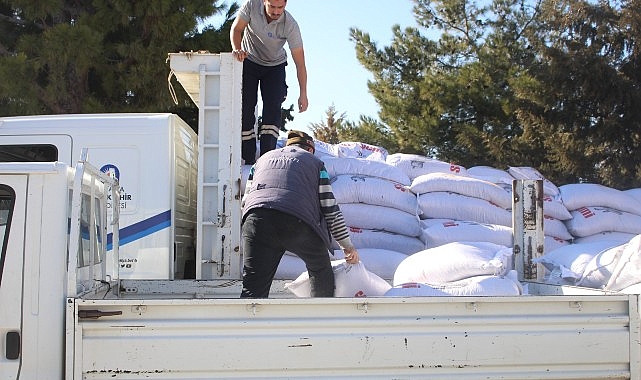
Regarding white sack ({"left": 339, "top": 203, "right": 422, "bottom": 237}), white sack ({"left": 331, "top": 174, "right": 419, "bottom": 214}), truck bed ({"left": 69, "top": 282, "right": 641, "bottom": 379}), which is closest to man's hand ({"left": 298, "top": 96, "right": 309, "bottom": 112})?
white sack ({"left": 331, "top": 174, "right": 419, "bottom": 214})

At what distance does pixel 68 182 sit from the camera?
313 centimetres

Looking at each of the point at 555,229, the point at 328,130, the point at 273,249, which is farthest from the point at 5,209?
the point at 328,130

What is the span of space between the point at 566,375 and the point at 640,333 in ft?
1.27

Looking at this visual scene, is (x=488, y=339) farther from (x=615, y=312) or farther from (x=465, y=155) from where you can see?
(x=465, y=155)

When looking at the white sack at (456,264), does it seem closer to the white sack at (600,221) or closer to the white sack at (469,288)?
the white sack at (469,288)

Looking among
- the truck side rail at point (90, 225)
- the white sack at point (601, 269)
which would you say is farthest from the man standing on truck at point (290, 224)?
the white sack at point (601, 269)

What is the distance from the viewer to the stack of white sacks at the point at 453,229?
156 inches

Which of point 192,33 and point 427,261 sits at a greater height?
point 192,33

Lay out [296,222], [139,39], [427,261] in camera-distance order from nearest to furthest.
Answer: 1. [296,222]
2. [427,261]
3. [139,39]

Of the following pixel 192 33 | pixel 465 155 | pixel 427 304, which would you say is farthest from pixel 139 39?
pixel 427 304

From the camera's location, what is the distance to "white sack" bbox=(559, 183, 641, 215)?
22.2 feet

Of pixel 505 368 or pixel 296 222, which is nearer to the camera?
pixel 505 368

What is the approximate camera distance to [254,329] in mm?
3025

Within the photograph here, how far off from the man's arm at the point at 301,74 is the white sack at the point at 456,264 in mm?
1666
